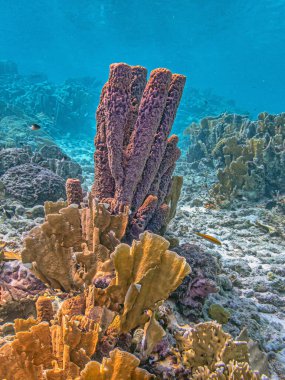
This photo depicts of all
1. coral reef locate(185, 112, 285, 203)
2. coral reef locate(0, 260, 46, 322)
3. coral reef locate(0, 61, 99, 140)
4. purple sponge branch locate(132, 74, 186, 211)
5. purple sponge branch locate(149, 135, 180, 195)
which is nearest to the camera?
coral reef locate(0, 260, 46, 322)

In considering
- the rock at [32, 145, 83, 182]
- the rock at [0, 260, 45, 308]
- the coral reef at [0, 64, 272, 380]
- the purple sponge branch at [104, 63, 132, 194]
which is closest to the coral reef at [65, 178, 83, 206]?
the coral reef at [0, 64, 272, 380]

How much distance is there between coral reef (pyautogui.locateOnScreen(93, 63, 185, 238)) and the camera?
3.06 meters

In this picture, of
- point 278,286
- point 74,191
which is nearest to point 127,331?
point 74,191

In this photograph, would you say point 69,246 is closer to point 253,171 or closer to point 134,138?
point 134,138

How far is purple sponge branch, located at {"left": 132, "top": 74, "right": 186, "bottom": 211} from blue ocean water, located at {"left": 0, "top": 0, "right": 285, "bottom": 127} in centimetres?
3154

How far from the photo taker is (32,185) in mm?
6707

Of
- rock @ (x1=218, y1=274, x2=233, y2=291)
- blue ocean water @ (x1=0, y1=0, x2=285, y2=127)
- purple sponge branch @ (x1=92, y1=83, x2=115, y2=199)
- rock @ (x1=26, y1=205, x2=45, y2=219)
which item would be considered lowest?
rock @ (x1=218, y1=274, x2=233, y2=291)

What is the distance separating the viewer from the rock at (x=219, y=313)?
121 inches

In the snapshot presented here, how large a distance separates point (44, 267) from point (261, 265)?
4107 mm

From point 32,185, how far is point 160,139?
177 inches

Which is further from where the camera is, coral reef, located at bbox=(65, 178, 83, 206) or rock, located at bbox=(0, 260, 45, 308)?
coral reef, located at bbox=(65, 178, 83, 206)

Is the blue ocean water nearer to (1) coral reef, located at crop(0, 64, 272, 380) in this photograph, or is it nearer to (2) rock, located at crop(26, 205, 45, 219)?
(2) rock, located at crop(26, 205, 45, 219)

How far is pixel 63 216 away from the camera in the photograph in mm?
2471

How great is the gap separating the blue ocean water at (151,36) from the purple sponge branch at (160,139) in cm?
3154
